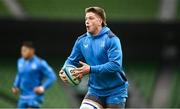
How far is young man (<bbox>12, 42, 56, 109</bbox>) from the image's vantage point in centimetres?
1255

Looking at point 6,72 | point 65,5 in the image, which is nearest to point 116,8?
point 65,5

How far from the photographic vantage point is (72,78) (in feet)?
25.6

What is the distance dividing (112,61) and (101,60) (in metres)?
0.28

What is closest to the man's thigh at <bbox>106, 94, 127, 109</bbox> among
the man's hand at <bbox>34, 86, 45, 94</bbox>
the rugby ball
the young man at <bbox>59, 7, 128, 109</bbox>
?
the young man at <bbox>59, 7, 128, 109</bbox>

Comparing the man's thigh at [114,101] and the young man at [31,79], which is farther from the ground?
the man's thigh at [114,101]

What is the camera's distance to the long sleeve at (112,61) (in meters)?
7.72

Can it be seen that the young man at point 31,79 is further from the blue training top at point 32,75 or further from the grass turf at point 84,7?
the grass turf at point 84,7

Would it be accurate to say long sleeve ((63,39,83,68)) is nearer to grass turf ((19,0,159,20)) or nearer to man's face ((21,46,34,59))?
man's face ((21,46,34,59))

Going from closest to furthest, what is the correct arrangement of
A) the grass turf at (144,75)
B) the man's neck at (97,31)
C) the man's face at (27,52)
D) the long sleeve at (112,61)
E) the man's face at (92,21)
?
the long sleeve at (112,61) < the man's face at (92,21) < the man's neck at (97,31) < the man's face at (27,52) < the grass turf at (144,75)

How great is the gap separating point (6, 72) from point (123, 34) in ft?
14.0

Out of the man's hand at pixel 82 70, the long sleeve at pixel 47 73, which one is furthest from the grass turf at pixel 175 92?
the man's hand at pixel 82 70

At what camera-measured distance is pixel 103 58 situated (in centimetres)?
802

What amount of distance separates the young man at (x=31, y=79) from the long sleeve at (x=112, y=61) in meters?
4.79

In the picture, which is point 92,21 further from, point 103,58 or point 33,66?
point 33,66
